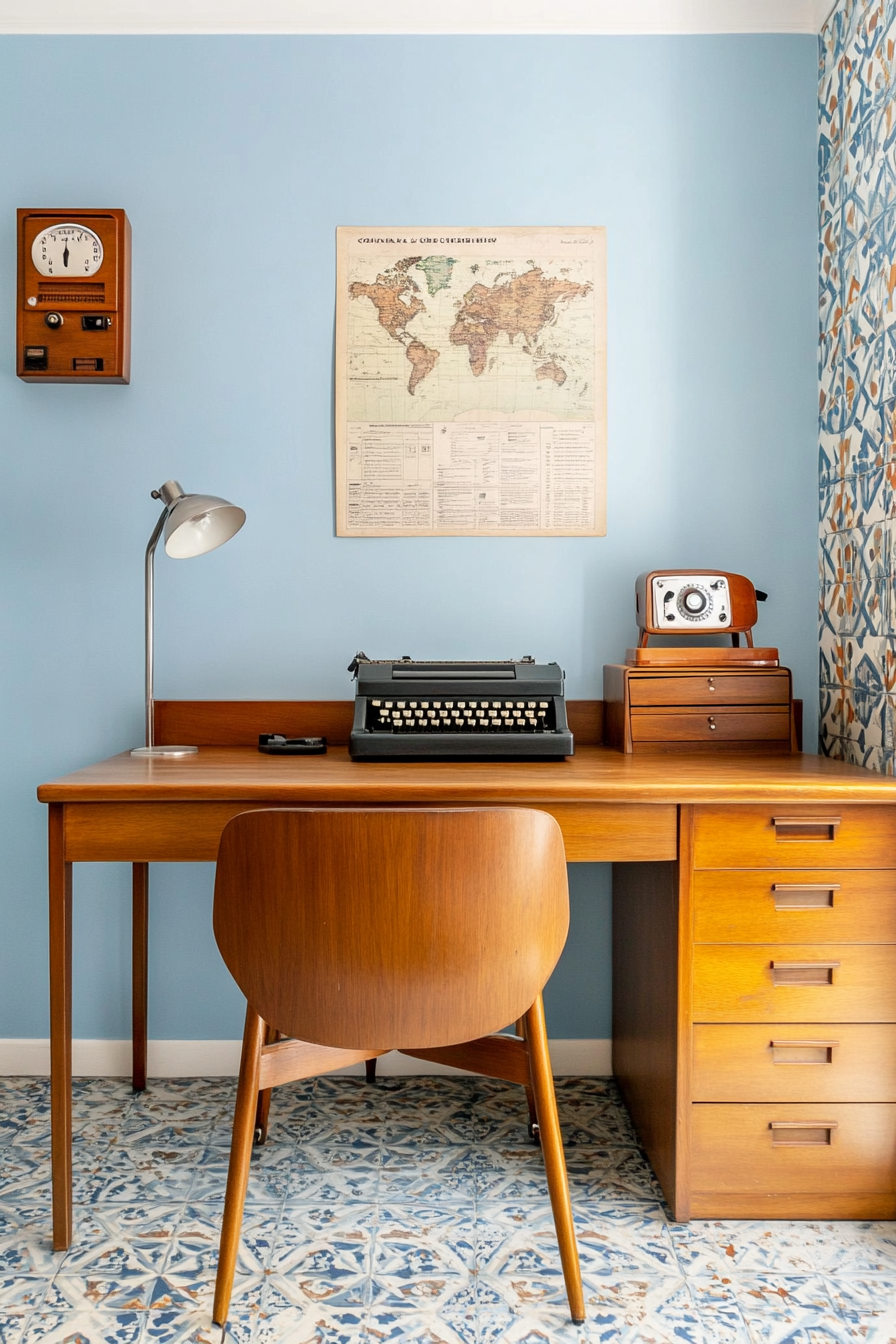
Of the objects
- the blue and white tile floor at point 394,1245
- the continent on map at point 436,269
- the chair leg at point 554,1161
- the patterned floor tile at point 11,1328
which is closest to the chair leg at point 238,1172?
the blue and white tile floor at point 394,1245

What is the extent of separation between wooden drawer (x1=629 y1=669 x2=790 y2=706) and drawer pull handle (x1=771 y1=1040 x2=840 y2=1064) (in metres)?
0.72

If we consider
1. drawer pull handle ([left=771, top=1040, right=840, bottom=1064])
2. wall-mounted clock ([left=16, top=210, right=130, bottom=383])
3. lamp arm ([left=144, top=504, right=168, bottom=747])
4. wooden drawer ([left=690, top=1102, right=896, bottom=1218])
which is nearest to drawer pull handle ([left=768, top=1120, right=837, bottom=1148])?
wooden drawer ([left=690, top=1102, right=896, bottom=1218])

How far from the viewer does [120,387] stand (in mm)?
2256

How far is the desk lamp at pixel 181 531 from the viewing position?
1.97m

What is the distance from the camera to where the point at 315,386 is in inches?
89.1

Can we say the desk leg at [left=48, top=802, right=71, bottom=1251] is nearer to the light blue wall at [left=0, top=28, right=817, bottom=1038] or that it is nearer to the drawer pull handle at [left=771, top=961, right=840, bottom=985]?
the light blue wall at [left=0, top=28, right=817, bottom=1038]

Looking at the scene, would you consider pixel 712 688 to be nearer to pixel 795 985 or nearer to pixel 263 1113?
pixel 795 985

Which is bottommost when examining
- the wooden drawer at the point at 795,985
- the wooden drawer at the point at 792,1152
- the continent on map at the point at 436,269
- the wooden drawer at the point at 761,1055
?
the wooden drawer at the point at 792,1152

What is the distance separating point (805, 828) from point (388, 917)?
2.61ft

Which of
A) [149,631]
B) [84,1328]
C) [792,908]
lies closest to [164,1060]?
[84,1328]

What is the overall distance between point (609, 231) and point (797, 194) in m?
0.45

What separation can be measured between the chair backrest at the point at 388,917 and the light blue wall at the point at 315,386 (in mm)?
992

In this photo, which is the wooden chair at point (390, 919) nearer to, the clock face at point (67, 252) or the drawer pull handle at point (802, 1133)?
the drawer pull handle at point (802, 1133)

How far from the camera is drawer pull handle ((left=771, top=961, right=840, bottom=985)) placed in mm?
1655
